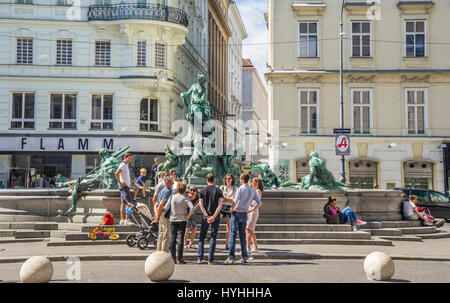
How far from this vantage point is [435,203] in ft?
77.6

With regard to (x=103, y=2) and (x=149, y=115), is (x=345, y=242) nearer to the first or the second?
(x=149, y=115)

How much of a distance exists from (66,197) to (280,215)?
585 centimetres

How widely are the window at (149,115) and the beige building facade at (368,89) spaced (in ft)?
27.6

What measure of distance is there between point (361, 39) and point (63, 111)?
18228 mm

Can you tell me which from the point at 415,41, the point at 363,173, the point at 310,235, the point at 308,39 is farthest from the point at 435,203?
the point at 308,39

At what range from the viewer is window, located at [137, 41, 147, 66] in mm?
35875

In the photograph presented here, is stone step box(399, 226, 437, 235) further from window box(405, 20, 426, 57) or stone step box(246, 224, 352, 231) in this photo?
window box(405, 20, 426, 57)

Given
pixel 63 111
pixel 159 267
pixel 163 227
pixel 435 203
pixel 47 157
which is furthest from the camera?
pixel 63 111

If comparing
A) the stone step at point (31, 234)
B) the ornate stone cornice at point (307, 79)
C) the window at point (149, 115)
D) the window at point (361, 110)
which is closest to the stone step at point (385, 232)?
the stone step at point (31, 234)

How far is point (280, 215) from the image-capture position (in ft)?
50.3

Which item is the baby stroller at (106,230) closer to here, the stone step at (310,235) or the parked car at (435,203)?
the stone step at (310,235)

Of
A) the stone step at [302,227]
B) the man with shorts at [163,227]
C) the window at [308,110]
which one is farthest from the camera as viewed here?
the window at [308,110]

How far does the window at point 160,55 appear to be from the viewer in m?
36.5
